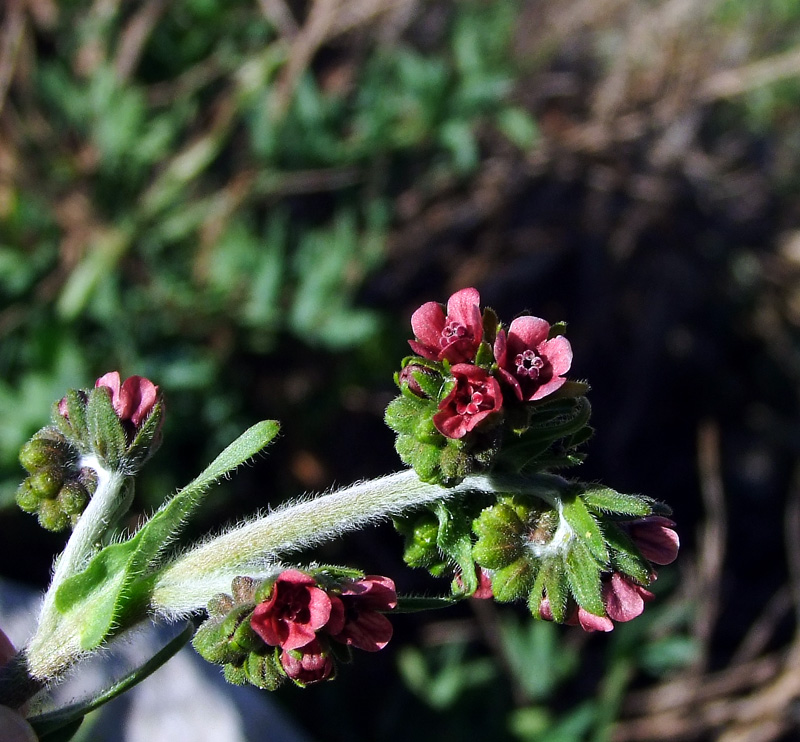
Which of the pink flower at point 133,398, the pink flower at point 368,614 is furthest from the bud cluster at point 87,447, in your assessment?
the pink flower at point 368,614

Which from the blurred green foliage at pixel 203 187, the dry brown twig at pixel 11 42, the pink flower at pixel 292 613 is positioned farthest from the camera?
the dry brown twig at pixel 11 42

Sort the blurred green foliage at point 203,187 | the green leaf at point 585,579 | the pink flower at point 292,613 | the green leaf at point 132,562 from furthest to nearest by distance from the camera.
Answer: the blurred green foliage at point 203,187 < the green leaf at point 132,562 < the green leaf at point 585,579 < the pink flower at point 292,613

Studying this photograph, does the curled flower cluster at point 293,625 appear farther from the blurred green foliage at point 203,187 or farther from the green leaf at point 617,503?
the blurred green foliage at point 203,187

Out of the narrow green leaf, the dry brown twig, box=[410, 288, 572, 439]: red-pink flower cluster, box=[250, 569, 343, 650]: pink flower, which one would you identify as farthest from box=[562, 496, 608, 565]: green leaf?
the dry brown twig

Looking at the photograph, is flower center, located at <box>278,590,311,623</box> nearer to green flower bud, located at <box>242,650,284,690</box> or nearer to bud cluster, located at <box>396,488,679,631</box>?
green flower bud, located at <box>242,650,284,690</box>

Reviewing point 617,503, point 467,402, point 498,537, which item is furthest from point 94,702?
point 617,503

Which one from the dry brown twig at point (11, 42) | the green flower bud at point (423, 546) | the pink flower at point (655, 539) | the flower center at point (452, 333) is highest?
the dry brown twig at point (11, 42)

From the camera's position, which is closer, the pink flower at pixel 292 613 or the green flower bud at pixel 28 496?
the pink flower at pixel 292 613
